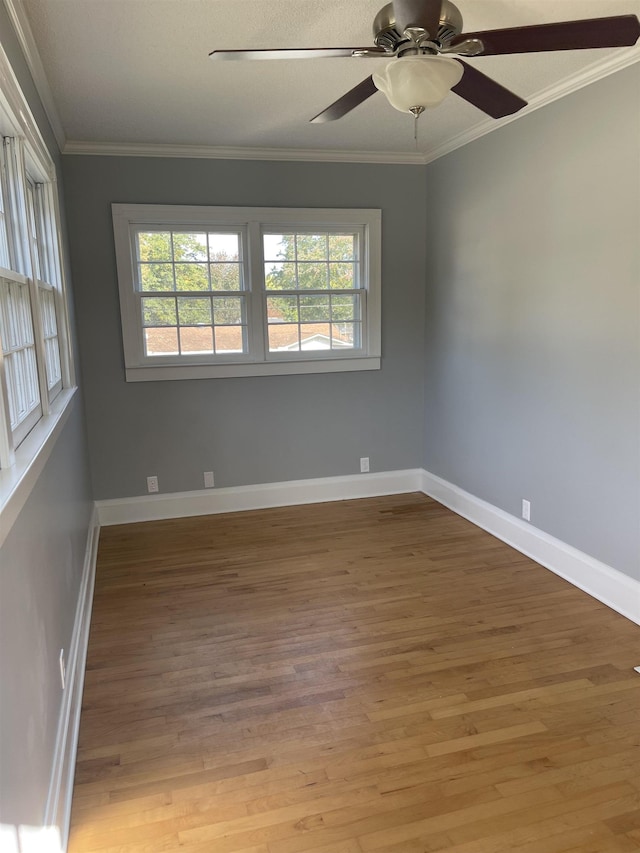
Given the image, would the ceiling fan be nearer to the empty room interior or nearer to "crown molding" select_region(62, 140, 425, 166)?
the empty room interior

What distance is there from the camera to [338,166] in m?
4.35

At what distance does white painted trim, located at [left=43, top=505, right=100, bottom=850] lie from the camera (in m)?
1.64

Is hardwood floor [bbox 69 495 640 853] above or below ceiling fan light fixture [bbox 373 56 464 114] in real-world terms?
below

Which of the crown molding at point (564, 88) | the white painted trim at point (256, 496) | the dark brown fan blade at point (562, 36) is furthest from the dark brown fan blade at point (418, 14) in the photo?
the white painted trim at point (256, 496)

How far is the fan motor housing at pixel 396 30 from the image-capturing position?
1.74m

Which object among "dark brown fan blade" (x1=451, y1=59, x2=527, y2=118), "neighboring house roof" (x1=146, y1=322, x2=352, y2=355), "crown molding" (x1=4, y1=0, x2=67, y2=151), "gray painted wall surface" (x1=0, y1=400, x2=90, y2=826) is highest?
"crown molding" (x1=4, y1=0, x2=67, y2=151)

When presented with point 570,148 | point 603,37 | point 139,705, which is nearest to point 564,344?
point 570,148

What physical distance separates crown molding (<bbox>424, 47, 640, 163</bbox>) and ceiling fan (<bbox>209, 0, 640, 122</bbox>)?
1.10 metres

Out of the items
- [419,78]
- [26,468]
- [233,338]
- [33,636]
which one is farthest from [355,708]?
[233,338]

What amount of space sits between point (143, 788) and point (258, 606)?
47.8 inches

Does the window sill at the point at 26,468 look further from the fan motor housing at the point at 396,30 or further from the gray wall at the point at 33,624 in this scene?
the fan motor housing at the point at 396,30

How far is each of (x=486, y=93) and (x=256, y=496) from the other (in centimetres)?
318

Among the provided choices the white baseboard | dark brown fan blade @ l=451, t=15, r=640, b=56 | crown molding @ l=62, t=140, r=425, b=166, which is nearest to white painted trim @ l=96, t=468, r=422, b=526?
the white baseboard

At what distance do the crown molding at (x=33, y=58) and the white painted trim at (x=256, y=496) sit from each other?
2.47 m
